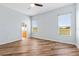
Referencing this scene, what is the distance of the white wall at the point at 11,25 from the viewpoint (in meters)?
2.49

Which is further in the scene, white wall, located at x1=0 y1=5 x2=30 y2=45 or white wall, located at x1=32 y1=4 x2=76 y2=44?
white wall, located at x1=0 y1=5 x2=30 y2=45

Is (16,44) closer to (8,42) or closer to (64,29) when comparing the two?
(8,42)

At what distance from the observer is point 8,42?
8.89 ft

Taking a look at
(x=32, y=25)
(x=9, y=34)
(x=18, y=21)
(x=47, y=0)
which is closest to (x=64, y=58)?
(x=47, y=0)

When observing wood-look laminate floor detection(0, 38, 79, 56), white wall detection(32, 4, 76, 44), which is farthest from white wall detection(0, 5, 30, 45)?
white wall detection(32, 4, 76, 44)

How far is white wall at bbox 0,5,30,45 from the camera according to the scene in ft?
8.16

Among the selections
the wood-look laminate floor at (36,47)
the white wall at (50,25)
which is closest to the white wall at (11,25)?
the wood-look laminate floor at (36,47)

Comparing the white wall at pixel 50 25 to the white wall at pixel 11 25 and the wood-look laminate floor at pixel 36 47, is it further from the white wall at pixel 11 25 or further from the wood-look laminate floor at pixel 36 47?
the white wall at pixel 11 25

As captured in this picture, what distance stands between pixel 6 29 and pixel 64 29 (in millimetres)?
1709

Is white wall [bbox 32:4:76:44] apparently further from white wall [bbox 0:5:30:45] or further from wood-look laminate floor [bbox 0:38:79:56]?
white wall [bbox 0:5:30:45]

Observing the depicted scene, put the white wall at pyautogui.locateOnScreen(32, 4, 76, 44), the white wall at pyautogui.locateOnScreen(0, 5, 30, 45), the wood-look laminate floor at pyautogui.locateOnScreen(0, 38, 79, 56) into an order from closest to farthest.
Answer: the white wall at pyautogui.locateOnScreen(32, 4, 76, 44) < the wood-look laminate floor at pyautogui.locateOnScreen(0, 38, 79, 56) < the white wall at pyautogui.locateOnScreen(0, 5, 30, 45)

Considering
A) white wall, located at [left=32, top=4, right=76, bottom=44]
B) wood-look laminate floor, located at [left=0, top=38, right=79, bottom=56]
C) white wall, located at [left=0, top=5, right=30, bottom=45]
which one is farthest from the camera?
white wall, located at [left=0, top=5, right=30, bottom=45]

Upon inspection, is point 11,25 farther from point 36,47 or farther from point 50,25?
point 50,25

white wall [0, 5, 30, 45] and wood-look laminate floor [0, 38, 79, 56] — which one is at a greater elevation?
white wall [0, 5, 30, 45]
